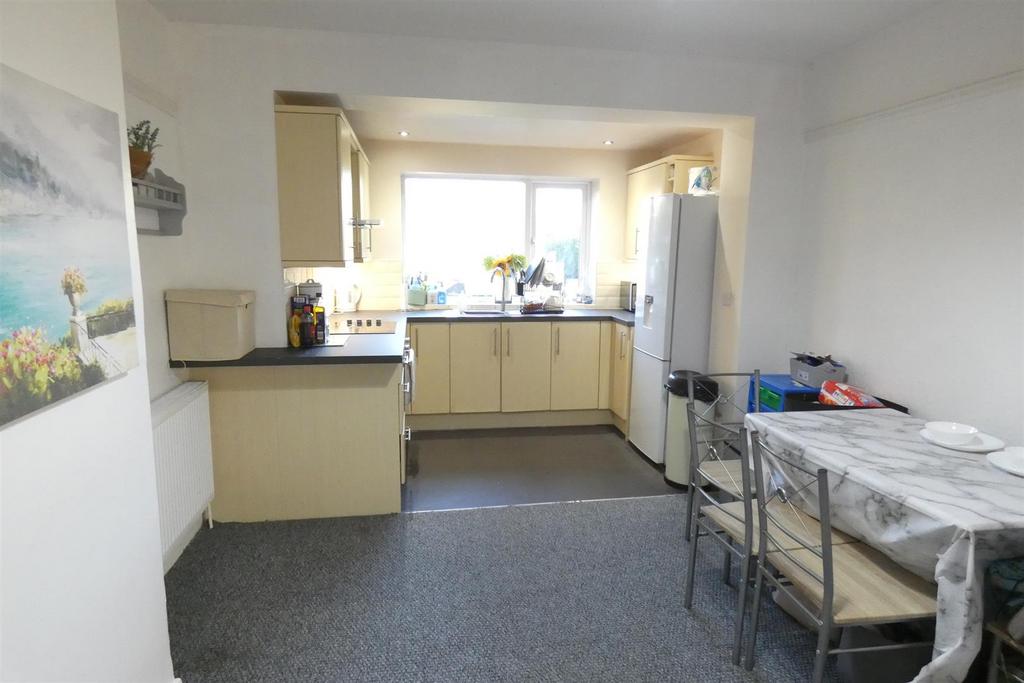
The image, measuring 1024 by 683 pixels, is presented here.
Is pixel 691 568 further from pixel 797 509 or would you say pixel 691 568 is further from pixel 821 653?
pixel 821 653

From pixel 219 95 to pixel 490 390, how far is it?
2.60m

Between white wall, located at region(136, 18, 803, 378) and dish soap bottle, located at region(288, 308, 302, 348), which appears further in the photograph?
dish soap bottle, located at region(288, 308, 302, 348)

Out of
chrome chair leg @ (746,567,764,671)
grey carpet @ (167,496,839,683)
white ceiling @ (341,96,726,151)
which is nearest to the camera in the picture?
chrome chair leg @ (746,567,764,671)

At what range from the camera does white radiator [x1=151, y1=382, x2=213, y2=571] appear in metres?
2.18

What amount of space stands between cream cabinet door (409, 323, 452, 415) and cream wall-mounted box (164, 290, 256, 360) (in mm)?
1742

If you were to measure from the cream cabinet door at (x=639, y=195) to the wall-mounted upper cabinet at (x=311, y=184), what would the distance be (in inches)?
91.2

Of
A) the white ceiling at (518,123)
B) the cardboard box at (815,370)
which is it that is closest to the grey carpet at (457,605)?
the cardboard box at (815,370)

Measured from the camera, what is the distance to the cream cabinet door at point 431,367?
13.8 ft

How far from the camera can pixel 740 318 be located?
321cm

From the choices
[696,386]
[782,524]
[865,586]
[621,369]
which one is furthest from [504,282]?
[865,586]

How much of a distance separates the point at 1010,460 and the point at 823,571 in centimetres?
77

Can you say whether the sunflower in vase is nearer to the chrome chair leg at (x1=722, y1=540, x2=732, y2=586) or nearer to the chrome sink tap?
the chrome sink tap

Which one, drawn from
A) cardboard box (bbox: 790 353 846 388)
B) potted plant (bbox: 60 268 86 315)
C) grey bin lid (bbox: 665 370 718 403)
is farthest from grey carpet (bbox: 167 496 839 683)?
potted plant (bbox: 60 268 86 315)

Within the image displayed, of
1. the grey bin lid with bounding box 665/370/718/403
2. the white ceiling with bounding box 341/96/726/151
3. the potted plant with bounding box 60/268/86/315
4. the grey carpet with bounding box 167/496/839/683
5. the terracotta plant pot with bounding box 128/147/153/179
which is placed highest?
the white ceiling with bounding box 341/96/726/151
